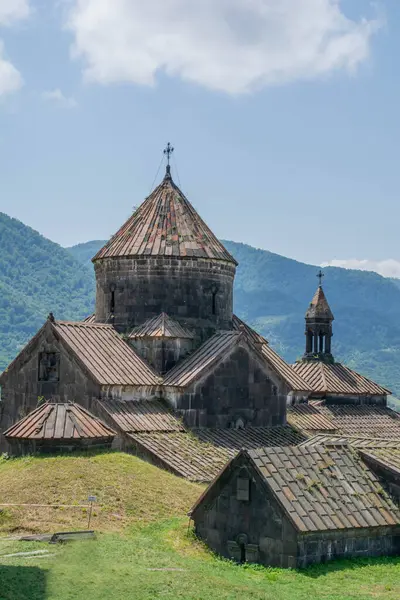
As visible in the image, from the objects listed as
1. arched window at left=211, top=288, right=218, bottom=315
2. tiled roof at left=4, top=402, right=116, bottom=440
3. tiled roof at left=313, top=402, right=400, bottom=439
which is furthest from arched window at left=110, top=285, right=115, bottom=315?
tiled roof at left=313, top=402, right=400, bottom=439

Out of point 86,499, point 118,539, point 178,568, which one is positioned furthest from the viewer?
point 86,499

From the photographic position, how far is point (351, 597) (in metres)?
21.7

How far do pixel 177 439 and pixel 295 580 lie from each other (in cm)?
1183

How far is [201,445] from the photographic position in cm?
3475

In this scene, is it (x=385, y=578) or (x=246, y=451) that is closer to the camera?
(x=385, y=578)

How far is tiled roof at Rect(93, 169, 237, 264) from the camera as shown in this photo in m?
38.5

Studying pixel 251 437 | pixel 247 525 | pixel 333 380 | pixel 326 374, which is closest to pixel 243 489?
pixel 247 525

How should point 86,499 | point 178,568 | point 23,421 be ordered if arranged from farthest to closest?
point 23,421 → point 86,499 → point 178,568

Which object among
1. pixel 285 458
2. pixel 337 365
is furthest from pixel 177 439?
pixel 337 365

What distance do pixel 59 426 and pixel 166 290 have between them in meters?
7.64

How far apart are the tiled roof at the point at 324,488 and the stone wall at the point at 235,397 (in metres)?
8.96

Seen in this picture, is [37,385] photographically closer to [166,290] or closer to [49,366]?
[49,366]

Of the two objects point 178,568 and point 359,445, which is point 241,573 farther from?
point 359,445

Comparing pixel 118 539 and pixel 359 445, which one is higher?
pixel 359 445
